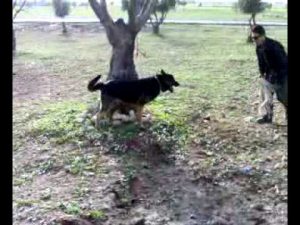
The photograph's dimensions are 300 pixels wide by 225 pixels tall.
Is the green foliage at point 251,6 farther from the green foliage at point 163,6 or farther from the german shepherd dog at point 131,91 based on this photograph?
the german shepherd dog at point 131,91

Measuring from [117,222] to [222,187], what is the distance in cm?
42

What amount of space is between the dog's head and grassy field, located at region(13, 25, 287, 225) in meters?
0.12

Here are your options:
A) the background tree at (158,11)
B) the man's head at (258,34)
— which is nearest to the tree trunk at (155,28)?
the background tree at (158,11)

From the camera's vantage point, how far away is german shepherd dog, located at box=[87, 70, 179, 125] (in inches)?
79.7

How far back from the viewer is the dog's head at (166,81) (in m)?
2.03

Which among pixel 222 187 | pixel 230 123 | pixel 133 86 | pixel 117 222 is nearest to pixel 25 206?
pixel 117 222

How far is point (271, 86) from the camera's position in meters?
1.93

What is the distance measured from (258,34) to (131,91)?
0.60 m

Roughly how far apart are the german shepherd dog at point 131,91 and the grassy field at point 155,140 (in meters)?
0.09

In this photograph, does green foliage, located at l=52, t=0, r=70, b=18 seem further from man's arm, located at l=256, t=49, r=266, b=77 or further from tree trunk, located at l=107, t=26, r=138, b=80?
man's arm, located at l=256, t=49, r=266, b=77

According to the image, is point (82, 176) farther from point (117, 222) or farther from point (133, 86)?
point (133, 86)

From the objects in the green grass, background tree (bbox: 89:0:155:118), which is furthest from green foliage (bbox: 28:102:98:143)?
background tree (bbox: 89:0:155:118)

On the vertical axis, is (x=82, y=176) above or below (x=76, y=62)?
below
